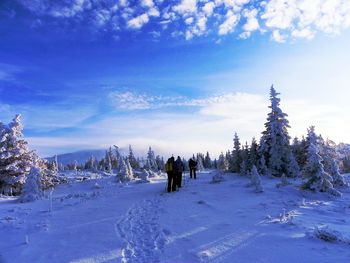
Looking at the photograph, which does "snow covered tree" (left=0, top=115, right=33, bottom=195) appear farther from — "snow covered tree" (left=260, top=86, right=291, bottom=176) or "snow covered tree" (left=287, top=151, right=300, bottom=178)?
"snow covered tree" (left=287, top=151, right=300, bottom=178)

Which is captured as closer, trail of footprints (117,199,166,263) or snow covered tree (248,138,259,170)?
trail of footprints (117,199,166,263)

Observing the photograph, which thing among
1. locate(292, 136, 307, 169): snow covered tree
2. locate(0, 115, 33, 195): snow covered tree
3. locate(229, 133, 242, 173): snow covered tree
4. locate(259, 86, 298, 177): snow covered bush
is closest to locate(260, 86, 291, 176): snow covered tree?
locate(259, 86, 298, 177): snow covered bush

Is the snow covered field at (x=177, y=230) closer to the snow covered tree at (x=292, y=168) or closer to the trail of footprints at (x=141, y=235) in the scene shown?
the trail of footprints at (x=141, y=235)

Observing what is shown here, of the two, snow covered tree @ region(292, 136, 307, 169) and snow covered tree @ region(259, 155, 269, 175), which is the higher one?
snow covered tree @ region(292, 136, 307, 169)

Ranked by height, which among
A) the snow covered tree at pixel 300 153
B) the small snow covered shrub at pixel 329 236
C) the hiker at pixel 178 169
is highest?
the snow covered tree at pixel 300 153

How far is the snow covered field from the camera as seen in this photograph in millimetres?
9797

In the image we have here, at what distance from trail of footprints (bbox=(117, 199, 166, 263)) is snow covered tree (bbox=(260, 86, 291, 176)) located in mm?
21227

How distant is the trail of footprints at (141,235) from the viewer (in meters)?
9.82

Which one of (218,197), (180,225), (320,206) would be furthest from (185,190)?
(180,225)

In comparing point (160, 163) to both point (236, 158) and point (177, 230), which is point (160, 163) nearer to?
point (236, 158)

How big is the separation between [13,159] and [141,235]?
92.6 ft

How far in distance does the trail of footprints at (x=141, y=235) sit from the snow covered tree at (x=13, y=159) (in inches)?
867

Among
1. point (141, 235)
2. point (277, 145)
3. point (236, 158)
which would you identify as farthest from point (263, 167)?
point (141, 235)

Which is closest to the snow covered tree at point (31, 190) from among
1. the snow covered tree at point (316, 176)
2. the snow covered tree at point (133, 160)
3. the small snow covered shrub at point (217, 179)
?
the small snow covered shrub at point (217, 179)
